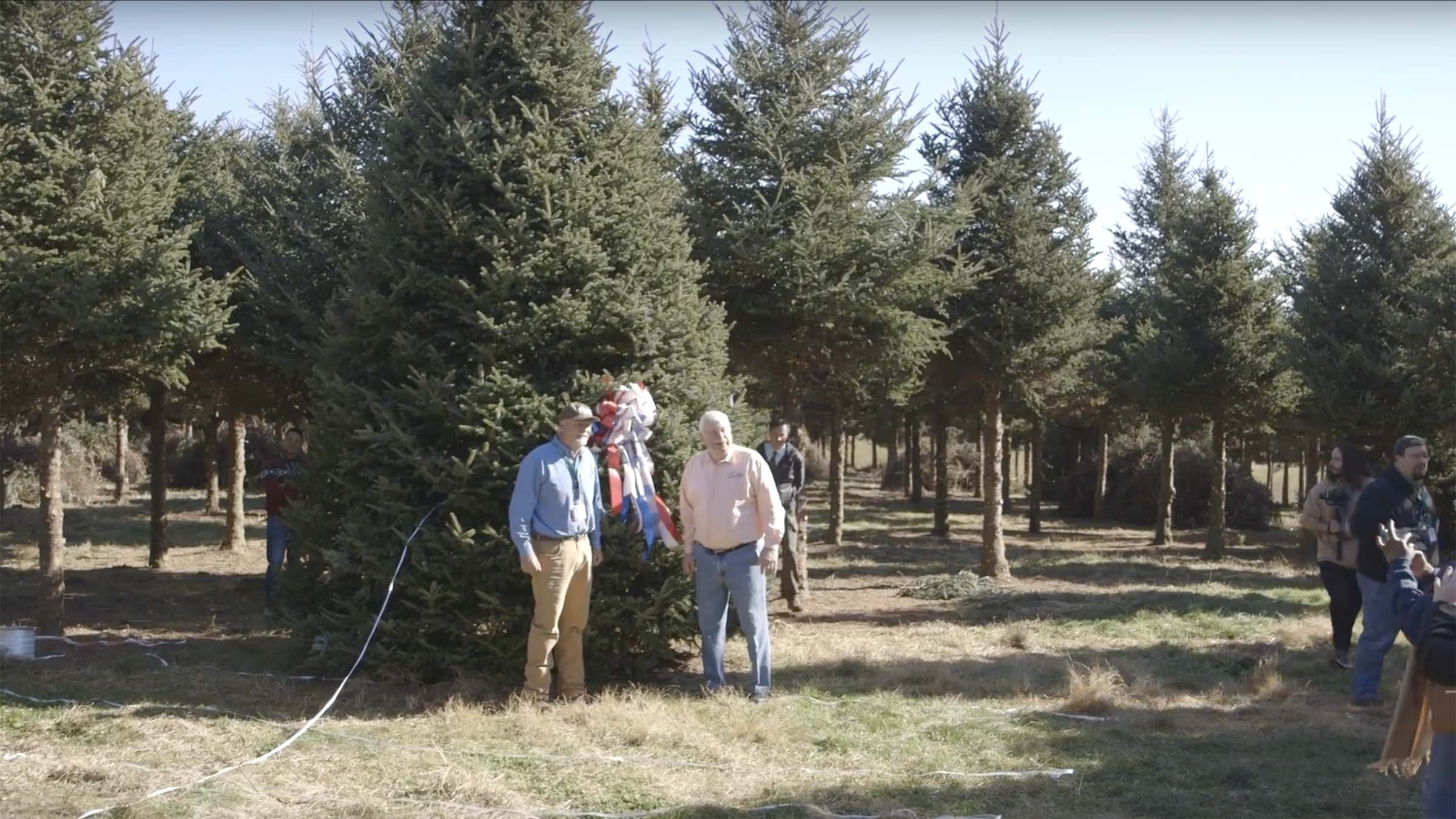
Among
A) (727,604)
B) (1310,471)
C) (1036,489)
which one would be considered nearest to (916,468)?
(1036,489)

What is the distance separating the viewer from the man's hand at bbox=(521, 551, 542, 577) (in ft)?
24.6

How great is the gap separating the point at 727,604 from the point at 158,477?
410 inches

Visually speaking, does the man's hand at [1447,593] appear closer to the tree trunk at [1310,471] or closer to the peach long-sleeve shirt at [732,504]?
the peach long-sleeve shirt at [732,504]

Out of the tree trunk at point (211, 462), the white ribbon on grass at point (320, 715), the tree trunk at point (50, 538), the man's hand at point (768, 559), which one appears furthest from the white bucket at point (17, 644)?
the tree trunk at point (211, 462)

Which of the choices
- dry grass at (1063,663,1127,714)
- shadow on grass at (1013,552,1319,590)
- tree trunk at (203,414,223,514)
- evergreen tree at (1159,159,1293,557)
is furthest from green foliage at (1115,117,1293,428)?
tree trunk at (203,414,223,514)

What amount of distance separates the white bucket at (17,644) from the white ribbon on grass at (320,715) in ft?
4.90

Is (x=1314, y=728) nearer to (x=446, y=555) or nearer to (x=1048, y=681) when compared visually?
(x=1048, y=681)

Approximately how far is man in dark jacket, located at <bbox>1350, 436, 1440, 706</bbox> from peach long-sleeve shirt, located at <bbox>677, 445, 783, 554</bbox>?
4053 millimetres

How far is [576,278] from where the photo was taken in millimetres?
8680

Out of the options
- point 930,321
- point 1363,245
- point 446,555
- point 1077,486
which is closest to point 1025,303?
point 930,321

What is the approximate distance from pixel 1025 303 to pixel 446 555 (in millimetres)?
9032

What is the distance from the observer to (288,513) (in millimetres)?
8961

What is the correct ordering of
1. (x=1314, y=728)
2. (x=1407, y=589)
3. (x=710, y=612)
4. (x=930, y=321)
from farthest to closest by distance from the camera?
1. (x=930, y=321)
2. (x=710, y=612)
3. (x=1314, y=728)
4. (x=1407, y=589)

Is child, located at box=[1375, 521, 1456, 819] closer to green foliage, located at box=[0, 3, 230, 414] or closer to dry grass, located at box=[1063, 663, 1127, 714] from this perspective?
dry grass, located at box=[1063, 663, 1127, 714]
